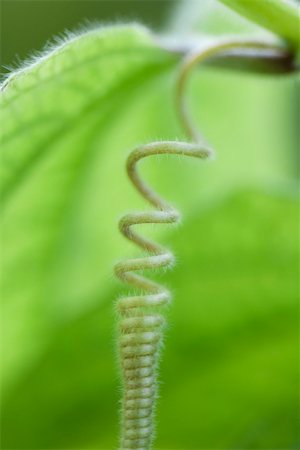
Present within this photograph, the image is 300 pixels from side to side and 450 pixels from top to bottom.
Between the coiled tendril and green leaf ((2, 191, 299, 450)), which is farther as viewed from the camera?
Answer: green leaf ((2, 191, 299, 450))

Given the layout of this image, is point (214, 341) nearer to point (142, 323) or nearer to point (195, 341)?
point (195, 341)

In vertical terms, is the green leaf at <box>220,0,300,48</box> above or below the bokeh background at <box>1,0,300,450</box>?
above

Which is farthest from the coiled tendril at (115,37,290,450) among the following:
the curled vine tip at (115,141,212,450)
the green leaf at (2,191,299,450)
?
the green leaf at (2,191,299,450)

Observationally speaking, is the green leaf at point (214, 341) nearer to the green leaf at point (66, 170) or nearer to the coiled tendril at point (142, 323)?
the green leaf at point (66, 170)

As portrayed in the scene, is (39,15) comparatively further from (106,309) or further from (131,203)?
(106,309)

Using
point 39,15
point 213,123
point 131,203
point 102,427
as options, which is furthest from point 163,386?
point 39,15

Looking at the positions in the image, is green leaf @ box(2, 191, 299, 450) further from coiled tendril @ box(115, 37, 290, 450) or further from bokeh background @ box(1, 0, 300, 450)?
coiled tendril @ box(115, 37, 290, 450)
